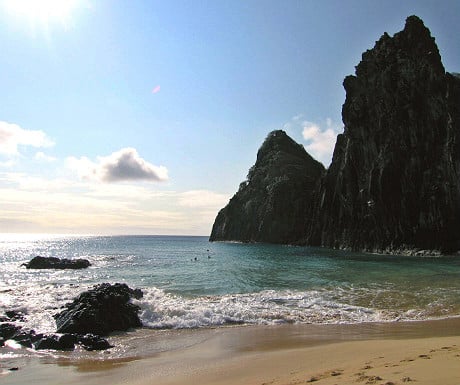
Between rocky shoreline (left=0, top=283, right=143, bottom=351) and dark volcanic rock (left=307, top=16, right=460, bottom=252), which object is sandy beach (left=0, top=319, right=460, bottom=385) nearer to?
rocky shoreline (left=0, top=283, right=143, bottom=351)

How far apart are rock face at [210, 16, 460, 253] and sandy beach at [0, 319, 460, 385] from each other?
59.8 metres

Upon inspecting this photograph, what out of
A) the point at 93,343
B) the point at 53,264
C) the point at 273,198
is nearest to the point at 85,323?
the point at 93,343

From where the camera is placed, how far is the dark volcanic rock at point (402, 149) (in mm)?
67375

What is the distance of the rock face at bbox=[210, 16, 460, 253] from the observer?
67688 millimetres

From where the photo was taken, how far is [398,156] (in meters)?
74.4

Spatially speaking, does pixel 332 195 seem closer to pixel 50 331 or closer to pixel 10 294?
pixel 10 294

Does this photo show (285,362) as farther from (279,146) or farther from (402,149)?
(279,146)

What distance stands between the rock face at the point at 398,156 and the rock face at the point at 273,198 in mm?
21073

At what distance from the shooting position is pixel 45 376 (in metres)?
10.1

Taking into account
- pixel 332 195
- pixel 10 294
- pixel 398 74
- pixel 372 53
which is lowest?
pixel 10 294

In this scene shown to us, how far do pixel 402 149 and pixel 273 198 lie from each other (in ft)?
190

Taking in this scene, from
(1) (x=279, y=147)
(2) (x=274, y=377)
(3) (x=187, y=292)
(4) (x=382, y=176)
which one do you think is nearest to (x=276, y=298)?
(3) (x=187, y=292)

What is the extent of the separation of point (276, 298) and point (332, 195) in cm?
8133

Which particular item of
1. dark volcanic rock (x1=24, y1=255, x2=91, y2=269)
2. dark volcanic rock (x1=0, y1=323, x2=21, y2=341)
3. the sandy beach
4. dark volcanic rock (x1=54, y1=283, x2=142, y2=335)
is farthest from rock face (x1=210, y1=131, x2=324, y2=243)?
dark volcanic rock (x1=0, y1=323, x2=21, y2=341)
